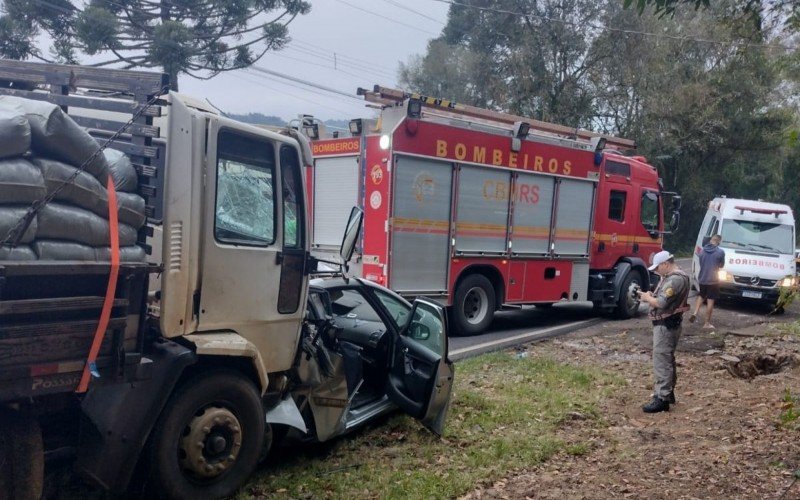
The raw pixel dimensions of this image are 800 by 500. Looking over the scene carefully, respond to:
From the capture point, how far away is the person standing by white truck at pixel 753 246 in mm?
14578

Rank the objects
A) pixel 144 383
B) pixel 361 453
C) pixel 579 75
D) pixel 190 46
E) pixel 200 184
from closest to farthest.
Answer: pixel 144 383
pixel 200 184
pixel 361 453
pixel 190 46
pixel 579 75

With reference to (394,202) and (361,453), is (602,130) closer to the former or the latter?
(394,202)

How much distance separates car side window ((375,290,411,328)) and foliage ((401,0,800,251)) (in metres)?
23.6

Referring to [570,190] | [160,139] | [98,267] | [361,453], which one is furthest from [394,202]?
[98,267]

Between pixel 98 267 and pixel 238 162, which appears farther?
pixel 238 162

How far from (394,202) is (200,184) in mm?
5864

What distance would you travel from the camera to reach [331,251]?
10969 millimetres

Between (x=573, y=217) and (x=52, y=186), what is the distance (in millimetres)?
10285

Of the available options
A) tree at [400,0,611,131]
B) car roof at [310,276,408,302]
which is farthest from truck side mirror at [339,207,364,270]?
tree at [400,0,611,131]

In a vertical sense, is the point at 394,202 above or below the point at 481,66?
below

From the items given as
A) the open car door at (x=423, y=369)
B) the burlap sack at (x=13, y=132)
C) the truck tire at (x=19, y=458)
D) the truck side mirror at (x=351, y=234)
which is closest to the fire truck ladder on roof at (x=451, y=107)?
the open car door at (x=423, y=369)

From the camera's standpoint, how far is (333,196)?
10859 mm

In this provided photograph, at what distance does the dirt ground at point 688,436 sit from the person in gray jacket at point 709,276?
2138 millimetres

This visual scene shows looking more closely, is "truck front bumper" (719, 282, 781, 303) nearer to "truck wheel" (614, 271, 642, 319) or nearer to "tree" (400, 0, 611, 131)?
"truck wheel" (614, 271, 642, 319)
